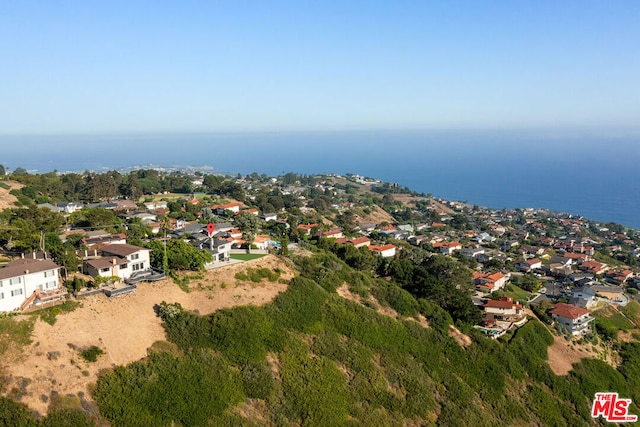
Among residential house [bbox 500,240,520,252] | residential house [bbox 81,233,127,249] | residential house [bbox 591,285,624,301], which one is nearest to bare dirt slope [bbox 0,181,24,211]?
residential house [bbox 81,233,127,249]

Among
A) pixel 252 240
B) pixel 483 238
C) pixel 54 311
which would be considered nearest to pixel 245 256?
pixel 252 240

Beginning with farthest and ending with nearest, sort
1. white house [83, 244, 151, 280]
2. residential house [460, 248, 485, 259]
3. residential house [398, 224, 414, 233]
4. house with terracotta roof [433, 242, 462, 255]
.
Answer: residential house [398, 224, 414, 233] < house with terracotta roof [433, 242, 462, 255] < residential house [460, 248, 485, 259] < white house [83, 244, 151, 280]

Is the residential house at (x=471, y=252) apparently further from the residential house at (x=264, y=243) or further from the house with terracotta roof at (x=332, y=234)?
the residential house at (x=264, y=243)

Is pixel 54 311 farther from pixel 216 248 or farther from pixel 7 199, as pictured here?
pixel 7 199

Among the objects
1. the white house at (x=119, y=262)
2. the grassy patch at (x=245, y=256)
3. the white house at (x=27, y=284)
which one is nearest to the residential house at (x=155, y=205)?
the grassy patch at (x=245, y=256)

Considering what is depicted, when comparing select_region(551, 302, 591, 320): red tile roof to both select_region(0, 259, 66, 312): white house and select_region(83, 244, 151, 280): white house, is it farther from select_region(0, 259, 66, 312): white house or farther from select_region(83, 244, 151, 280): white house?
select_region(0, 259, 66, 312): white house

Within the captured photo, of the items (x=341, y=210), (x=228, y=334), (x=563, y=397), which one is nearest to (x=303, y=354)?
(x=228, y=334)
